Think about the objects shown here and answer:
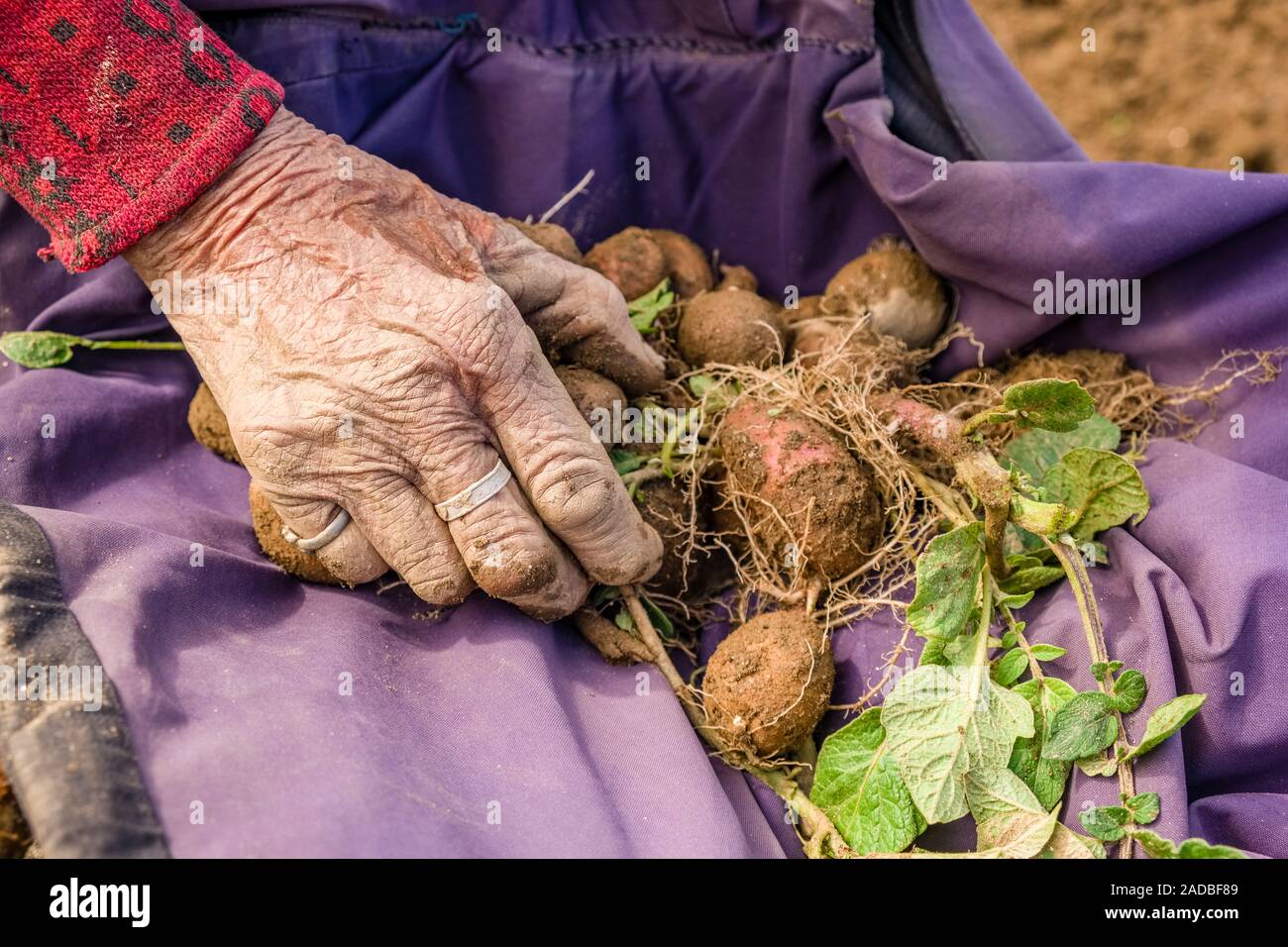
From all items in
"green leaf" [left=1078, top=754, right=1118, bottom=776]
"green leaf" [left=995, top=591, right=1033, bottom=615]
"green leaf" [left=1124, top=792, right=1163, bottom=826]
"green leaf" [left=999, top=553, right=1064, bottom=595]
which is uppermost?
"green leaf" [left=999, top=553, right=1064, bottom=595]

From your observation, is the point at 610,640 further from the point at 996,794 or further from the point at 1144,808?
the point at 1144,808

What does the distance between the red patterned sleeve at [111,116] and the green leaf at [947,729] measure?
126 centimetres

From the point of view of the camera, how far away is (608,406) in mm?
1604

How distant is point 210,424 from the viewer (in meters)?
1.64

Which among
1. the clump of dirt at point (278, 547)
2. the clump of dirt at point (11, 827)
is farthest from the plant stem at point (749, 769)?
the clump of dirt at point (11, 827)

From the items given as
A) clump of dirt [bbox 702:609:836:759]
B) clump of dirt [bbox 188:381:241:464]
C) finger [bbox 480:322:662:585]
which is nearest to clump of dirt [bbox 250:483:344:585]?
clump of dirt [bbox 188:381:241:464]

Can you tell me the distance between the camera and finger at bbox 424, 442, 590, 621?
137cm

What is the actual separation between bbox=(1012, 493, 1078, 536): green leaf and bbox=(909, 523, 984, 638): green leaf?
0.07 meters

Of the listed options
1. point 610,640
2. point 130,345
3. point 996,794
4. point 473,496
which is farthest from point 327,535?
point 996,794

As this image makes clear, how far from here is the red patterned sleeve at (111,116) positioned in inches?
53.7

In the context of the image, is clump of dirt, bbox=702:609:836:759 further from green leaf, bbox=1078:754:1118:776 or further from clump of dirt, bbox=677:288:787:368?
clump of dirt, bbox=677:288:787:368

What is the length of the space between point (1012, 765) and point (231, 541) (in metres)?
1.21

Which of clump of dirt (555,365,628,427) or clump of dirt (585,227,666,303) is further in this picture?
clump of dirt (585,227,666,303)

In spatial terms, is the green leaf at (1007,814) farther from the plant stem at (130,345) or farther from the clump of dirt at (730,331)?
the plant stem at (130,345)
